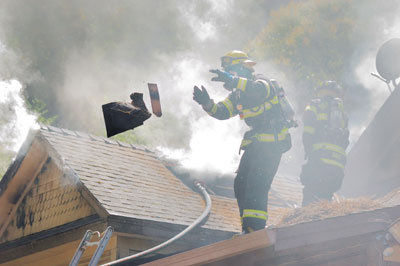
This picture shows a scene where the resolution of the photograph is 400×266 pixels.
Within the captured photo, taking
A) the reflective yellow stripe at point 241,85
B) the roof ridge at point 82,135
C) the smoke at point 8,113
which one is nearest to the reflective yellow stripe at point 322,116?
the reflective yellow stripe at point 241,85

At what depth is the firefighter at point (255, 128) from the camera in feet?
19.0

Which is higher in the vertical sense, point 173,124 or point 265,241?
point 173,124

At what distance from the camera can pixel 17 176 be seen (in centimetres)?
859

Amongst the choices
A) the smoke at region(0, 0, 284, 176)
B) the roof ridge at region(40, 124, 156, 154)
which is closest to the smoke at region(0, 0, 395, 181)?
the smoke at region(0, 0, 284, 176)

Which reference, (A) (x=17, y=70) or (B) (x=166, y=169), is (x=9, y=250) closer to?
(B) (x=166, y=169)

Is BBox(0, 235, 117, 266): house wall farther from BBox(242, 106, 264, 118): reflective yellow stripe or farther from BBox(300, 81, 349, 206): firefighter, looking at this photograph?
BBox(300, 81, 349, 206): firefighter

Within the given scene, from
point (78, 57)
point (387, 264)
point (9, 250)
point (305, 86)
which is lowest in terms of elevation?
point (387, 264)

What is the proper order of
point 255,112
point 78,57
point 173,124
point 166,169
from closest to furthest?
point 255,112 < point 166,169 < point 173,124 < point 78,57

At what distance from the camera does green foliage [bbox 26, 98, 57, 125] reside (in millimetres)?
26172

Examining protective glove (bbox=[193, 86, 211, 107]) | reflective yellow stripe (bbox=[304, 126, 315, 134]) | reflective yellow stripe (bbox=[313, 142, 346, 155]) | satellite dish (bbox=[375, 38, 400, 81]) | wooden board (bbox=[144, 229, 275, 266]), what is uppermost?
satellite dish (bbox=[375, 38, 400, 81])

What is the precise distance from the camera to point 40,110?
2698 cm

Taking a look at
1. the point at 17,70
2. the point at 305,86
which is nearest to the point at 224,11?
the point at 305,86

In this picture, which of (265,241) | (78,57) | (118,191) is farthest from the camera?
(78,57)

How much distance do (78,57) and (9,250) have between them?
22909 mm
